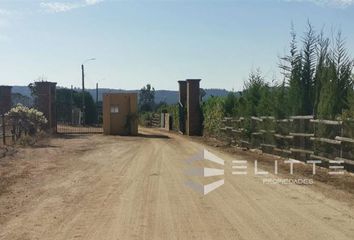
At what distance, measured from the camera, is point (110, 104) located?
137 feet

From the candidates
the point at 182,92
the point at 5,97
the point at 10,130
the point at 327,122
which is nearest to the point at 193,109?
the point at 182,92

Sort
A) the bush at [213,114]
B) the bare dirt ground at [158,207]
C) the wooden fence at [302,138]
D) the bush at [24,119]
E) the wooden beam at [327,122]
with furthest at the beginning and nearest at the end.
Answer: the bush at [213,114] < the bush at [24,119] < the wooden beam at [327,122] < the wooden fence at [302,138] < the bare dirt ground at [158,207]

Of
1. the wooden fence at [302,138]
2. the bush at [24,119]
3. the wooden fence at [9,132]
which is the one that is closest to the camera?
the wooden fence at [302,138]

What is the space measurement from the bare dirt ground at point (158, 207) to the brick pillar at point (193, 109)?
2434 centimetres

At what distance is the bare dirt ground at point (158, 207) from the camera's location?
797 centimetres

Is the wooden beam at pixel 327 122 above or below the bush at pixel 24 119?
above

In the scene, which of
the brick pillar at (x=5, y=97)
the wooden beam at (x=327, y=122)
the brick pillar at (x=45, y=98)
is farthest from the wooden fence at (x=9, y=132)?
the wooden beam at (x=327, y=122)

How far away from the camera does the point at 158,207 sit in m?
9.81

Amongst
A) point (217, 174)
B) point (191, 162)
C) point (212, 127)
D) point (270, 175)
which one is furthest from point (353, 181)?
point (212, 127)

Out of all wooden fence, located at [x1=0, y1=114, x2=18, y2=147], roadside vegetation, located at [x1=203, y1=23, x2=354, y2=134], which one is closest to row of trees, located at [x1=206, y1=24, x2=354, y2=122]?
roadside vegetation, located at [x1=203, y1=23, x2=354, y2=134]

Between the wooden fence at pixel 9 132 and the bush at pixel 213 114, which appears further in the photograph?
the bush at pixel 213 114

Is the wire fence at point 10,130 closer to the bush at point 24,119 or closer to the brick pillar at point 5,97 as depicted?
the bush at point 24,119

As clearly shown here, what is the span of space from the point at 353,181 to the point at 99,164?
8.12m

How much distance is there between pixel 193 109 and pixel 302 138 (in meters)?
23.1
